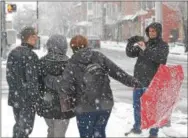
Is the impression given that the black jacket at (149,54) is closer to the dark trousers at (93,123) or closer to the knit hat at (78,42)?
the knit hat at (78,42)

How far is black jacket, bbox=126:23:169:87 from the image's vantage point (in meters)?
6.55

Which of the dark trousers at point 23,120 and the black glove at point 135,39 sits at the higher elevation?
the black glove at point 135,39

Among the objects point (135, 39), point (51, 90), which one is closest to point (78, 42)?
point (51, 90)

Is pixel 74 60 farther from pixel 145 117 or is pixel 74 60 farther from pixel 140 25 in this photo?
pixel 140 25

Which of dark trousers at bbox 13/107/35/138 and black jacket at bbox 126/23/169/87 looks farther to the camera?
black jacket at bbox 126/23/169/87

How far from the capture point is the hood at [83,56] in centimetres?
502

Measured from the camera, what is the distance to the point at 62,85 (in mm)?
5047

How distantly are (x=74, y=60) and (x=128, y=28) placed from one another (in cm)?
5000

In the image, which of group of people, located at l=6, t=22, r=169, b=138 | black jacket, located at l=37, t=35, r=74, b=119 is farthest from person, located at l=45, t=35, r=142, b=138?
black jacket, located at l=37, t=35, r=74, b=119

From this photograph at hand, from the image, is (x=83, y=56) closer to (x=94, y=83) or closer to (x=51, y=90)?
(x=94, y=83)

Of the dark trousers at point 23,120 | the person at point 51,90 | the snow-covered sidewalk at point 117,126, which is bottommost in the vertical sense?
the snow-covered sidewalk at point 117,126

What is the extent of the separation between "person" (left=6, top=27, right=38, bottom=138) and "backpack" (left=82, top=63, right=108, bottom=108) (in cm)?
76

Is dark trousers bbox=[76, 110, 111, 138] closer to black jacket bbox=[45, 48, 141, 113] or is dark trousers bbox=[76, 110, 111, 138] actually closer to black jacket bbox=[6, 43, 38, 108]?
black jacket bbox=[45, 48, 141, 113]

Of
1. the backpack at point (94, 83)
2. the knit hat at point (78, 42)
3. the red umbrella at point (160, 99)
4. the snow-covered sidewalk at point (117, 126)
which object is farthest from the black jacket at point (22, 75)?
the snow-covered sidewalk at point (117, 126)
